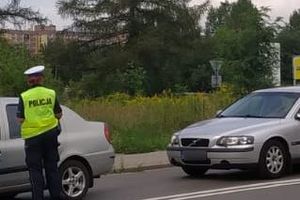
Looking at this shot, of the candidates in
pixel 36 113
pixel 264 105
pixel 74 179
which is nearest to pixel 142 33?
pixel 264 105

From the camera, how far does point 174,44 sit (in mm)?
65500

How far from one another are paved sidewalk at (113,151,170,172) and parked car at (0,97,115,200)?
12.1ft

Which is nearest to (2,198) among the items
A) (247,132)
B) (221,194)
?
(221,194)

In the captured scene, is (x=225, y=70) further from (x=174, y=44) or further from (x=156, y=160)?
(x=174, y=44)

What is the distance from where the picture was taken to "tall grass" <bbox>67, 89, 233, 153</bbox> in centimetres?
→ 2038

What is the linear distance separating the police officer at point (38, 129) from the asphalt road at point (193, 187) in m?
1.84

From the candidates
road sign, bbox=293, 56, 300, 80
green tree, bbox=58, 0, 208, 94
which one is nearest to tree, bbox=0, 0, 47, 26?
green tree, bbox=58, 0, 208, 94

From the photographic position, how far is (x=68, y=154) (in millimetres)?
10383

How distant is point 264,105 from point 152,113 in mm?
8562

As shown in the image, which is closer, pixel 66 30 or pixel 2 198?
pixel 2 198

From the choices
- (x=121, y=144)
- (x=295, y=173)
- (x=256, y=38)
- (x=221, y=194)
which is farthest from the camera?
(x=256, y=38)

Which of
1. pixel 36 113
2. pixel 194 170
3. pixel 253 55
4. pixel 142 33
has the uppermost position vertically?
pixel 142 33

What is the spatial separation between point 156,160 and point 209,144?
A: 3.71 metres

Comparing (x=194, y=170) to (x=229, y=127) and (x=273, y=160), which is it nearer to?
(x=229, y=127)
